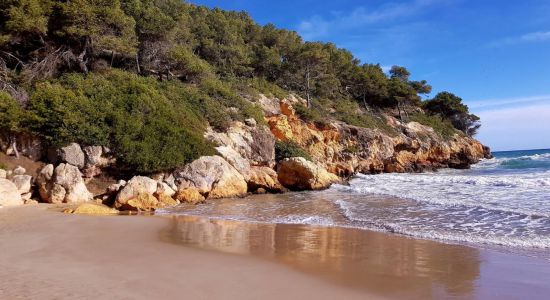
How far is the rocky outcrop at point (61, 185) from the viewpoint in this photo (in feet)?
47.7

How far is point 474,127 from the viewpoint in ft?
200

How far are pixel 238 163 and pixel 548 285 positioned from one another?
1564 centimetres

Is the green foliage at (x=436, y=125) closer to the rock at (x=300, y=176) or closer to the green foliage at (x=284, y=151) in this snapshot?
the green foliage at (x=284, y=151)

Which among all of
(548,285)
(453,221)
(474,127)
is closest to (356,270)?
(548,285)

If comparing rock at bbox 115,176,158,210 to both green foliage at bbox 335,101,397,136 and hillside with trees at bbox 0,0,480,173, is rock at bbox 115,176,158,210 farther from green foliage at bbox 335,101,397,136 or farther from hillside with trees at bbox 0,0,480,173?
green foliage at bbox 335,101,397,136

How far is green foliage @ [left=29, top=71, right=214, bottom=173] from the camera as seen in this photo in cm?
1653

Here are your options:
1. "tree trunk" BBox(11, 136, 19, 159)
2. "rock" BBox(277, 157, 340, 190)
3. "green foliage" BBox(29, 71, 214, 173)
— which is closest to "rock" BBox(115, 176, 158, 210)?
"green foliage" BBox(29, 71, 214, 173)

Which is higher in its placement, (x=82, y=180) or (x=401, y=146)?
(x=401, y=146)

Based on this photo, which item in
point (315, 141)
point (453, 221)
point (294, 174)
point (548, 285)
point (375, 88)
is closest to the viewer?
point (548, 285)

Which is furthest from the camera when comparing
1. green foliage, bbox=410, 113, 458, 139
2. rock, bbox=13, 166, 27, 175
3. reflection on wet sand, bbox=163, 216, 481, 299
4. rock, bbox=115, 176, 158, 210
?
green foliage, bbox=410, 113, 458, 139

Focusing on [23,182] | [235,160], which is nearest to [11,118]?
[23,182]

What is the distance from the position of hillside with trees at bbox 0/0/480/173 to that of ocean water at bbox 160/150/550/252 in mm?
5083

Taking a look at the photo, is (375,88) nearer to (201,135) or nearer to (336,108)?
(336,108)

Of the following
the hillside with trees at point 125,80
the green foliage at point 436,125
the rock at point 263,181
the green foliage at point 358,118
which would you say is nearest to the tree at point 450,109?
the green foliage at point 436,125
